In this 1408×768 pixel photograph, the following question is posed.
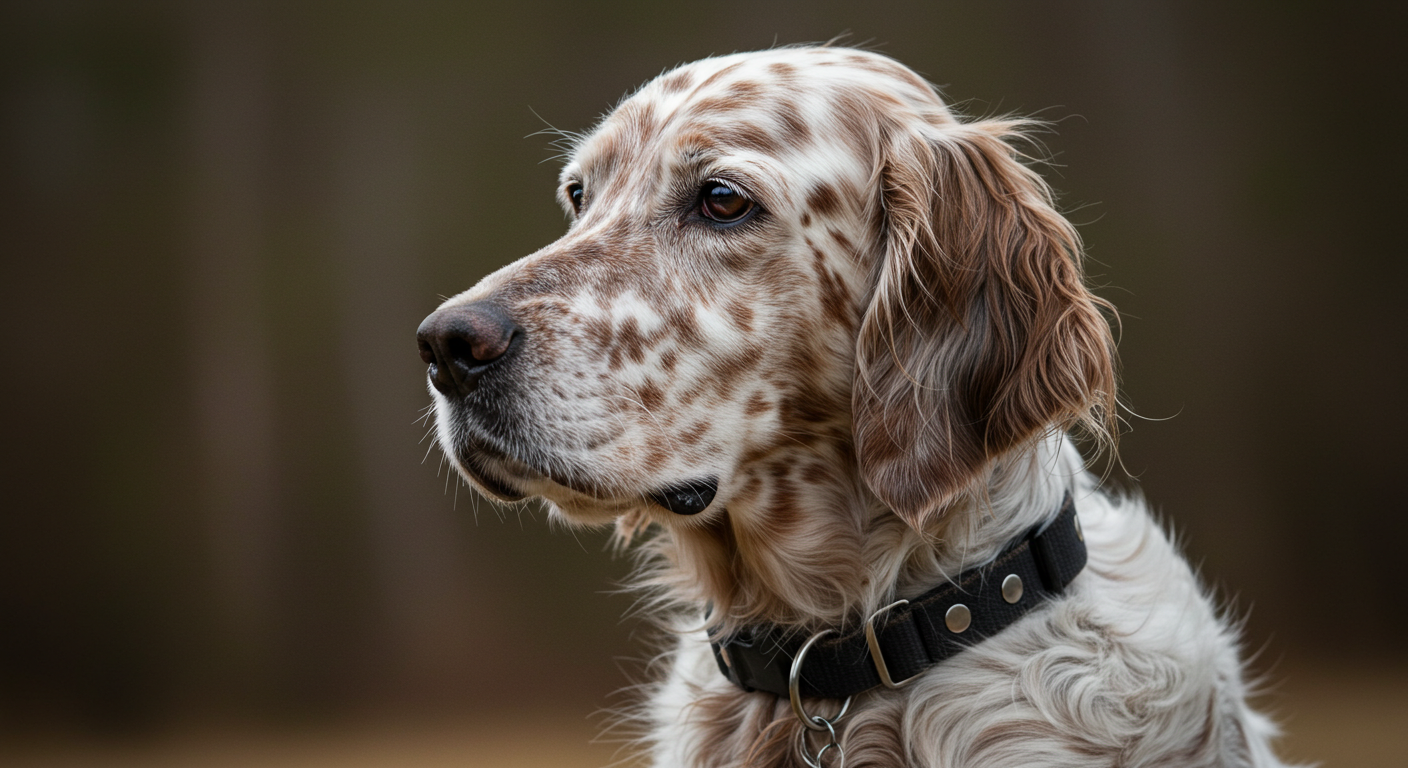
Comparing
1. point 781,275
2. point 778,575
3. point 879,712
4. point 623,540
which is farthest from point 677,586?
point 781,275

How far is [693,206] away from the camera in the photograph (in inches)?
75.7

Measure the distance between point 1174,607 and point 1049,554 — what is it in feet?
1.00

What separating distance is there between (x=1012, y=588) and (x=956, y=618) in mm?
107

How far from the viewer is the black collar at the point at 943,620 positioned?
174 centimetres

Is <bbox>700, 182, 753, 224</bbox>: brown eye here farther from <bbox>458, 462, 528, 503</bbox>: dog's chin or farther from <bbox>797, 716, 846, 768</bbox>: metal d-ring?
<bbox>797, 716, 846, 768</bbox>: metal d-ring

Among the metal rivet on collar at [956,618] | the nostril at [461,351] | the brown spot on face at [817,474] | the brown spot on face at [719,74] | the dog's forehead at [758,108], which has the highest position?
the brown spot on face at [719,74]

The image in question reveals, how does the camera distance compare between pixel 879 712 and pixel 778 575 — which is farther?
pixel 778 575

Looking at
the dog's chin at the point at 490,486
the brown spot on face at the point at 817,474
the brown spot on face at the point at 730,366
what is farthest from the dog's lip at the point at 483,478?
the brown spot on face at the point at 817,474

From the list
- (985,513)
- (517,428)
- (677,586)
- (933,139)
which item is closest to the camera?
(517,428)

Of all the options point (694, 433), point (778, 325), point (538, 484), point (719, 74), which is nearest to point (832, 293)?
point (778, 325)

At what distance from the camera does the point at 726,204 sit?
189 centimetres

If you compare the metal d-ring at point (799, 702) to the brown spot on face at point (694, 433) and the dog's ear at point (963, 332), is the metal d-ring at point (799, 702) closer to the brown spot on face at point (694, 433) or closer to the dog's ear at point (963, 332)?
the dog's ear at point (963, 332)

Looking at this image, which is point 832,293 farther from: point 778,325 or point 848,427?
point 848,427

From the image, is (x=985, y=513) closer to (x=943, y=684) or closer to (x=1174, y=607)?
(x=943, y=684)
